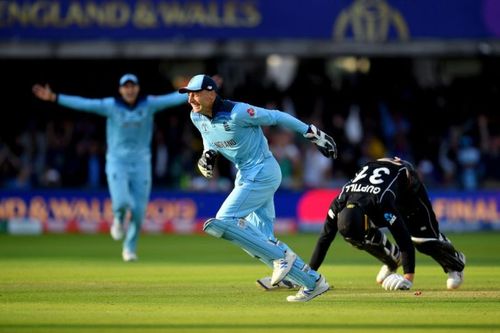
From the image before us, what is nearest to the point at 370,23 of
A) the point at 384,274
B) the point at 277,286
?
the point at 384,274

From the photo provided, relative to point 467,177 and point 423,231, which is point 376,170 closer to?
point 423,231

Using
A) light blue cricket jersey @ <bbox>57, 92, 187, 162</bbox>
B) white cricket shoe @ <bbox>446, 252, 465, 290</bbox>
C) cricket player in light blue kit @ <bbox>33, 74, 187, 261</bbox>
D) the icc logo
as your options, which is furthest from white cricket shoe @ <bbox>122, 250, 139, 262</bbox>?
the icc logo

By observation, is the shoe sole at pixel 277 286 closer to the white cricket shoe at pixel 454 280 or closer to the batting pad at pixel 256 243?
the batting pad at pixel 256 243

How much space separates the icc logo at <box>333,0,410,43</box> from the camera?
77.3 ft

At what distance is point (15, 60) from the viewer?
26719 millimetres

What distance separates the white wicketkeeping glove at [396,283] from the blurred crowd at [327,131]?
12.0 metres

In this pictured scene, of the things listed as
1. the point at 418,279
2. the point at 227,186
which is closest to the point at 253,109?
the point at 418,279

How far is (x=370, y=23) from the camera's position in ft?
77.5

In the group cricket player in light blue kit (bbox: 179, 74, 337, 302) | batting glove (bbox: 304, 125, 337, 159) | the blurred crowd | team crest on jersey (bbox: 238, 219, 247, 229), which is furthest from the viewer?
the blurred crowd

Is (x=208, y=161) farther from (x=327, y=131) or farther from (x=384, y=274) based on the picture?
(x=327, y=131)

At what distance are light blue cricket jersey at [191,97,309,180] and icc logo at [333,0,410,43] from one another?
13610mm

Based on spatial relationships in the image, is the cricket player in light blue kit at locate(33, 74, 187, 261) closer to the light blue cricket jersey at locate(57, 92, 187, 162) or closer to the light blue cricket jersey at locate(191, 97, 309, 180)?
the light blue cricket jersey at locate(57, 92, 187, 162)

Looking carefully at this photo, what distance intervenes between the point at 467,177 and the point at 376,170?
40.3 ft

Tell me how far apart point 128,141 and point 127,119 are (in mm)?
312
